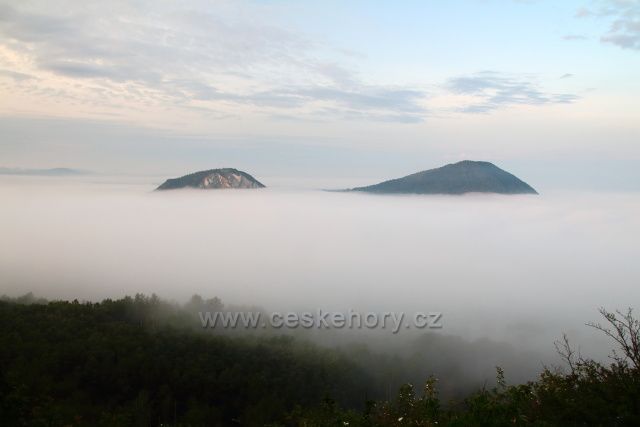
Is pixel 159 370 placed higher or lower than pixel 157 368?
lower

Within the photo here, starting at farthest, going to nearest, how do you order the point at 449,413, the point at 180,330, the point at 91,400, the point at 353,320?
the point at 353,320, the point at 180,330, the point at 91,400, the point at 449,413

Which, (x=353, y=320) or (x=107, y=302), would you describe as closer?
(x=107, y=302)

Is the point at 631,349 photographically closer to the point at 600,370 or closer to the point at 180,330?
the point at 600,370

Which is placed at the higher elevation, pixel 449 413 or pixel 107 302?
pixel 449 413

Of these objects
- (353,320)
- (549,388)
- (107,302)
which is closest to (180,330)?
(107,302)

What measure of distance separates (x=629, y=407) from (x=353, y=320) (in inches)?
7360

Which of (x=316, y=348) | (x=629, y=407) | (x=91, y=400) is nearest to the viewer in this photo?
(x=629, y=407)

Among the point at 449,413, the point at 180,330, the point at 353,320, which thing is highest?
the point at 449,413

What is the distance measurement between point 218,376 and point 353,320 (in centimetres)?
9745

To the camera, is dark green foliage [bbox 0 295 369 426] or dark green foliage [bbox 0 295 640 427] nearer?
dark green foliage [bbox 0 295 640 427]

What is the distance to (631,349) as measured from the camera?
16.3m

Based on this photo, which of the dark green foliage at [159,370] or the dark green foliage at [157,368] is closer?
the dark green foliage at [157,368]

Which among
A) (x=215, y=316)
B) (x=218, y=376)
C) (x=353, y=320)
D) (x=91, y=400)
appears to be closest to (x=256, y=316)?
(x=215, y=316)

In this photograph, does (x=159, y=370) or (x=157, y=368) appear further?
(x=157, y=368)
